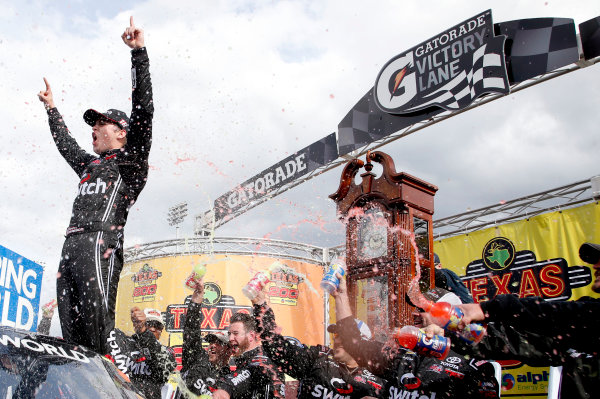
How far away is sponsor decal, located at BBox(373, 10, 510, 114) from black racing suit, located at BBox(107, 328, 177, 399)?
659 cm

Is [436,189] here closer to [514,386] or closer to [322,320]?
[514,386]

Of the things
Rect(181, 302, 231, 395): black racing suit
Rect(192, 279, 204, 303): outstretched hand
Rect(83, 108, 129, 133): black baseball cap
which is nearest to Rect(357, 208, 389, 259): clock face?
Rect(181, 302, 231, 395): black racing suit

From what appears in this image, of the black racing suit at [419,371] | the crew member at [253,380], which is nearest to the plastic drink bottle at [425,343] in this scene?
the black racing suit at [419,371]

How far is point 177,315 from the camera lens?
49.8 ft

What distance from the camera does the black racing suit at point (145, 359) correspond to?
4934mm

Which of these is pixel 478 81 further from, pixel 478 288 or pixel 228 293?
pixel 228 293

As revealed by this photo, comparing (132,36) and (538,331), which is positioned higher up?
(132,36)

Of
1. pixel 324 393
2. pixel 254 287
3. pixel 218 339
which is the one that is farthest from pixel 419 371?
pixel 218 339

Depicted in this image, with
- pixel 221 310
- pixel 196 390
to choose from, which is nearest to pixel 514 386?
pixel 196 390

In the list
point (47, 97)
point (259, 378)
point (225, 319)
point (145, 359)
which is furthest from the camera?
point (225, 319)

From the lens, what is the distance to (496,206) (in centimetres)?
943

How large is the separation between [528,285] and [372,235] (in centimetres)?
338

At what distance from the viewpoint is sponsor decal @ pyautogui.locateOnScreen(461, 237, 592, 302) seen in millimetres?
7924

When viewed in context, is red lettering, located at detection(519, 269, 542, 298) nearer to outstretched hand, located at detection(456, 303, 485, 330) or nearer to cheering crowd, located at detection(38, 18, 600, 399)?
cheering crowd, located at detection(38, 18, 600, 399)
